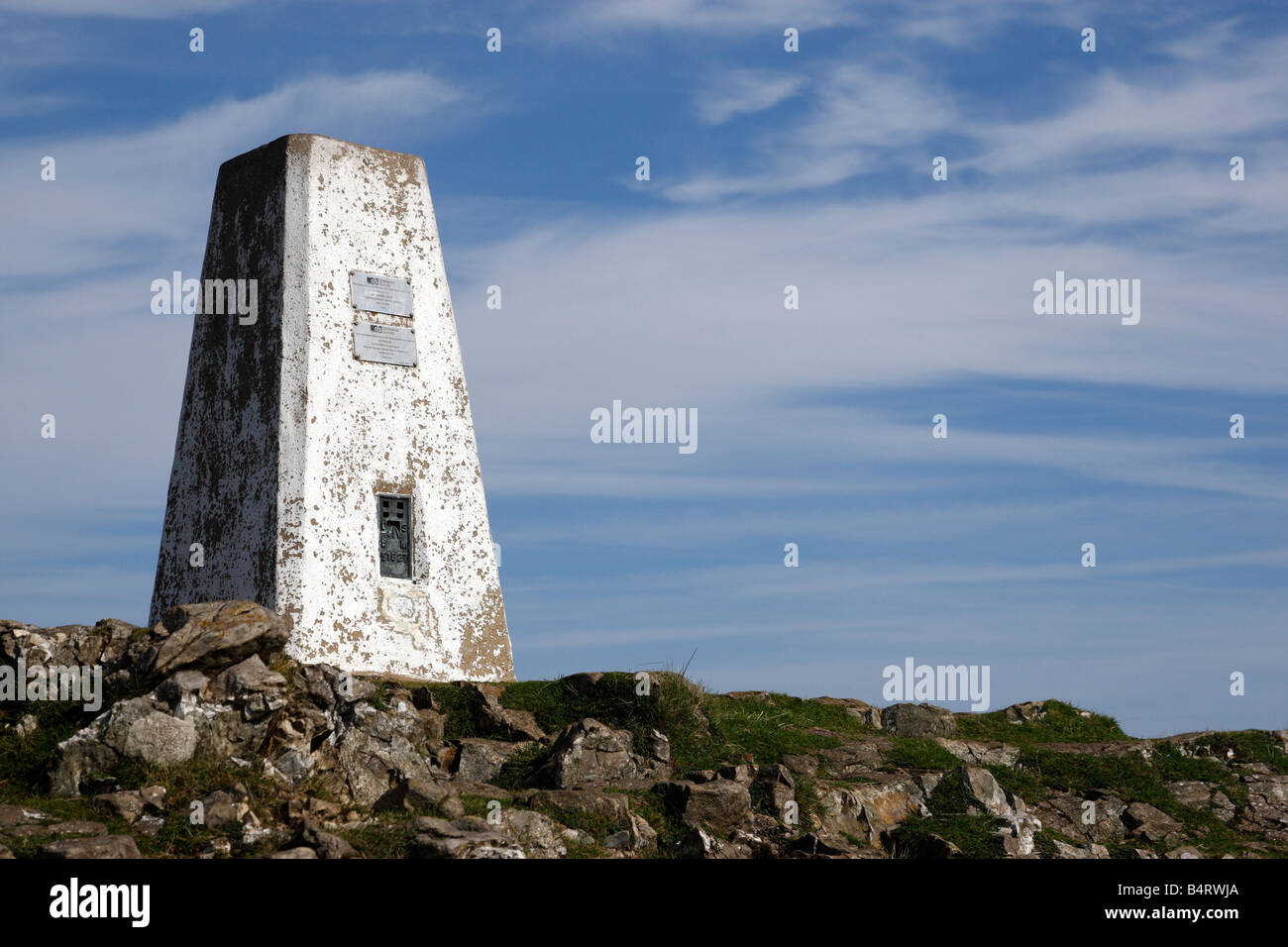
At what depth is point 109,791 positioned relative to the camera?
12.3 meters

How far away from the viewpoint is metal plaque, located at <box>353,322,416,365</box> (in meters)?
18.1

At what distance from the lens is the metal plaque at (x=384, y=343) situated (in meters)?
18.1

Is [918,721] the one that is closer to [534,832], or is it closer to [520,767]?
[520,767]

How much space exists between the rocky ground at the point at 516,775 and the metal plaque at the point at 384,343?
14.9ft

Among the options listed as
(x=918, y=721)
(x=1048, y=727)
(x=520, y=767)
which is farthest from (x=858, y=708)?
(x=520, y=767)

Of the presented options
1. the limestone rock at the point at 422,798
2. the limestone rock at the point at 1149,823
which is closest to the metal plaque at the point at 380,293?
the limestone rock at the point at 422,798

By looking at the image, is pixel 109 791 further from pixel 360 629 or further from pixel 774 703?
pixel 774 703

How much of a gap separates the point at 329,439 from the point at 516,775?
17.4 ft

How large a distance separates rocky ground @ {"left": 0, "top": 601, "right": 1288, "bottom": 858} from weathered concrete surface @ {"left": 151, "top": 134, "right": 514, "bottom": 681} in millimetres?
1449

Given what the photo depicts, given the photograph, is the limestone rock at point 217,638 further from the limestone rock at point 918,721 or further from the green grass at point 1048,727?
the green grass at point 1048,727

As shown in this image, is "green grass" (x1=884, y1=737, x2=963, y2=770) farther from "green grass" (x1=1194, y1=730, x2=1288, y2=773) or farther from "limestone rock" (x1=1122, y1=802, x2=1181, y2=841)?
"green grass" (x1=1194, y1=730, x2=1288, y2=773)
